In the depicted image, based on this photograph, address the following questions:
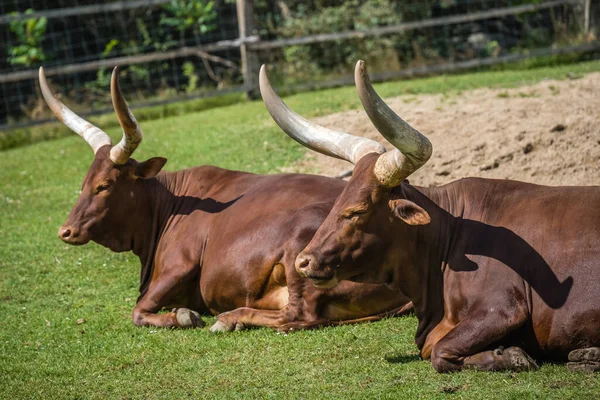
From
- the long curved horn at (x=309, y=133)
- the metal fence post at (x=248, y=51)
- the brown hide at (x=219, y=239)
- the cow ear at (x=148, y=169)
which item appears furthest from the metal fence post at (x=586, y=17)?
the long curved horn at (x=309, y=133)

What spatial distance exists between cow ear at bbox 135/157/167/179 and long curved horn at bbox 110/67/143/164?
0.16m

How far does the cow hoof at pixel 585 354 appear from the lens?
534cm

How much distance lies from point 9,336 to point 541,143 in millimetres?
5566

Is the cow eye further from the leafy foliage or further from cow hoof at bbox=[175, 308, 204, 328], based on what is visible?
the leafy foliage

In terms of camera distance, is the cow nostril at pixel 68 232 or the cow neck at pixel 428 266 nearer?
the cow neck at pixel 428 266

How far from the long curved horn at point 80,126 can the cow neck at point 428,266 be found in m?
3.56

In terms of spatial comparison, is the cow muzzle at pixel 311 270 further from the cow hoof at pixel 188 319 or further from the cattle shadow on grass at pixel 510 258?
the cow hoof at pixel 188 319

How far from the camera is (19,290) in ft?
28.9

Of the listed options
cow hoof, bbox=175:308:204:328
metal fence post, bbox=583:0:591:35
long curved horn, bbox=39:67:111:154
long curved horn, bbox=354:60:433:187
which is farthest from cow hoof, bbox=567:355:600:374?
metal fence post, bbox=583:0:591:35

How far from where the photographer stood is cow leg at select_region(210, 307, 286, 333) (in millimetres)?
7113

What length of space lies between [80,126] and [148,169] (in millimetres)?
1089

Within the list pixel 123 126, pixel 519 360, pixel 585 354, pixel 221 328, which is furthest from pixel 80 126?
pixel 585 354

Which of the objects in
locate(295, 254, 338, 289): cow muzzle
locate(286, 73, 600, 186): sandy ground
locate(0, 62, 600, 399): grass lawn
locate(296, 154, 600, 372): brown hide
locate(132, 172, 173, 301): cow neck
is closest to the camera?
locate(0, 62, 600, 399): grass lawn

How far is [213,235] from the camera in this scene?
7852 mm
